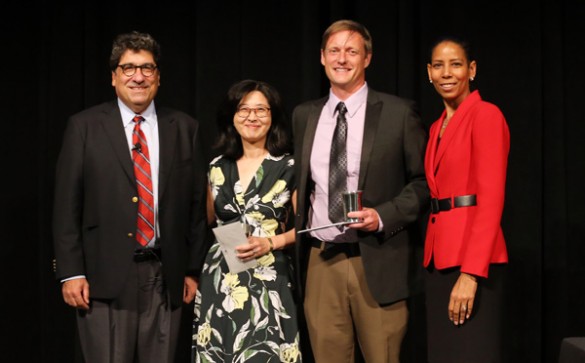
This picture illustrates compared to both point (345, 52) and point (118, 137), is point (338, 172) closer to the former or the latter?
point (345, 52)

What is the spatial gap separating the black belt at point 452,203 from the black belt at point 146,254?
3.70 feet

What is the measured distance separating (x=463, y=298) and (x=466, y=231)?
0.79 ft

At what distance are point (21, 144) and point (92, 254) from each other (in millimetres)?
1459

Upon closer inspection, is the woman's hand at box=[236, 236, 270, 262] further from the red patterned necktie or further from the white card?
the red patterned necktie

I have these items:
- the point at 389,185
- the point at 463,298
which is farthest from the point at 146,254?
the point at 463,298

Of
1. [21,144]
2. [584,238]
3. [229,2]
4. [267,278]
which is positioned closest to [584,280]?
[584,238]

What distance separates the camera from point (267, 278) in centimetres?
343

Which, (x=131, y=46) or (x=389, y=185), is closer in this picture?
(x=389, y=185)

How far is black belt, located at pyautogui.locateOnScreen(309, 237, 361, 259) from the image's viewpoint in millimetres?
3311

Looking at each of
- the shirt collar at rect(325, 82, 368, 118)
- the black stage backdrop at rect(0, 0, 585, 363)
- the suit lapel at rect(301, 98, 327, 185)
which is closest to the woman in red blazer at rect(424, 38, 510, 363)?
the shirt collar at rect(325, 82, 368, 118)

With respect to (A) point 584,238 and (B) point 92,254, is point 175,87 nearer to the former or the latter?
(B) point 92,254

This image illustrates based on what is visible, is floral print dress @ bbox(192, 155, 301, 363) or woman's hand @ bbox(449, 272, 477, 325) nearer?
woman's hand @ bbox(449, 272, 477, 325)

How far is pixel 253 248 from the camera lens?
334cm

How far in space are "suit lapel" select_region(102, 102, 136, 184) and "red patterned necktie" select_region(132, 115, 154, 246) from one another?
0.13 ft
